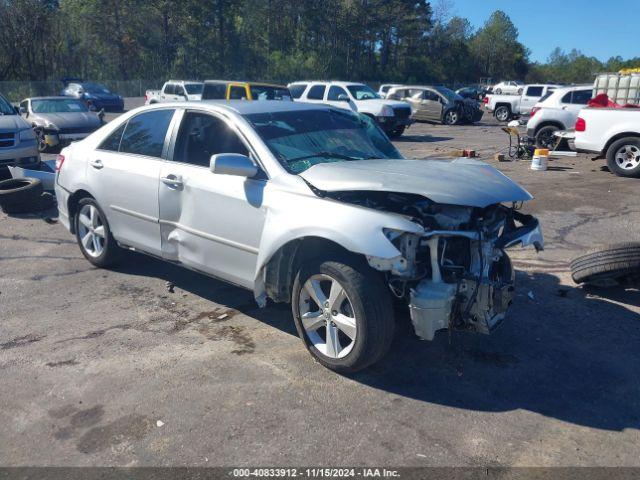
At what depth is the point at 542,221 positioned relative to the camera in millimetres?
8094

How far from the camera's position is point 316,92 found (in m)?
21.0

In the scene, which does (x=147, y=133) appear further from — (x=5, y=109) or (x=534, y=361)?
(x=5, y=109)

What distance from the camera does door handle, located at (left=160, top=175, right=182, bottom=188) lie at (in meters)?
4.78

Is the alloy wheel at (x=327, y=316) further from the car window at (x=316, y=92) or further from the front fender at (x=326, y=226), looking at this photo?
the car window at (x=316, y=92)

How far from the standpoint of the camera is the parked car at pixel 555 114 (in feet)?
50.5

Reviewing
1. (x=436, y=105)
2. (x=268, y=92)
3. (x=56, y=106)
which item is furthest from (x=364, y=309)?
(x=436, y=105)

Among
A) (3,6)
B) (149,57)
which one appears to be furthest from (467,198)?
(149,57)

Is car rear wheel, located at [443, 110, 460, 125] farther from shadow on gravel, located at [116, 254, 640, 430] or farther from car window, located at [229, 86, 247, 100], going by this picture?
shadow on gravel, located at [116, 254, 640, 430]

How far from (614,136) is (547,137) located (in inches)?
167

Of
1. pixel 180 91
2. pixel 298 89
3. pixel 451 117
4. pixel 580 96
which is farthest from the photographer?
pixel 180 91

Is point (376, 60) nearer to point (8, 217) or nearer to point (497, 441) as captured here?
point (8, 217)

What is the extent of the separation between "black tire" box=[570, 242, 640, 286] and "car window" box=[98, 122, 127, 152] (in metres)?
4.55

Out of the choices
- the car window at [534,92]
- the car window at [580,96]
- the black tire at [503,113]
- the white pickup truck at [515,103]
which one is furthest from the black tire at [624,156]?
the black tire at [503,113]

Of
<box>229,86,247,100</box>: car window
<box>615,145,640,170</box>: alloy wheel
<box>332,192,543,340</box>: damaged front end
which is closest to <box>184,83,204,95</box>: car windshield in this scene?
<box>229,86,247,100</box>: car window
